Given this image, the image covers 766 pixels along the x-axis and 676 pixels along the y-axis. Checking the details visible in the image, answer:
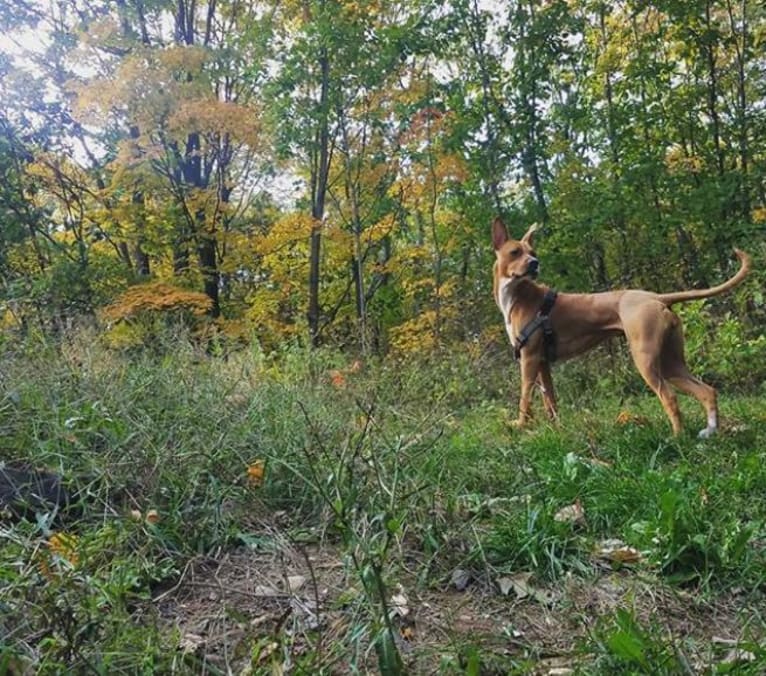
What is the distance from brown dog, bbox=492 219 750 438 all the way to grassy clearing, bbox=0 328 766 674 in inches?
27.9

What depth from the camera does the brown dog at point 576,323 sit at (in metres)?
3.98

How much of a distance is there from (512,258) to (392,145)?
21.2 ft

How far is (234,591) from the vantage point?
6.08 ft

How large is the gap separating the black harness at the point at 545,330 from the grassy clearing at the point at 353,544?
1.13 meters

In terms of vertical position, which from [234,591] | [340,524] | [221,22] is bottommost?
[234,591]

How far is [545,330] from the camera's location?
454 cm

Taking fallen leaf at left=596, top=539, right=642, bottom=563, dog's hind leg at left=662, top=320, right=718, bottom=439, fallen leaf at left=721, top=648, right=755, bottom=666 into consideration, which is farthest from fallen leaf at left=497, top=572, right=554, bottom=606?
dog's hind leg at left=662, top=320, right=718, bottom=439

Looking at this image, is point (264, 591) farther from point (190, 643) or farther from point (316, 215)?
point (316, 215)

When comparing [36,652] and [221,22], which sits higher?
[221,22]

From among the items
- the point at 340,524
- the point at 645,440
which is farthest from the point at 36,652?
the point at 645,440

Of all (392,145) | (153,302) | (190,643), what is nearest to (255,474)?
(190,643)

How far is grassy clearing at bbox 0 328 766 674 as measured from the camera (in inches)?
57.8

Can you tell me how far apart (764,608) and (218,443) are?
2.14m

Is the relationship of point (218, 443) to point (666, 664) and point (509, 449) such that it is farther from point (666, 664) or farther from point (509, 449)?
point (666, 664)
